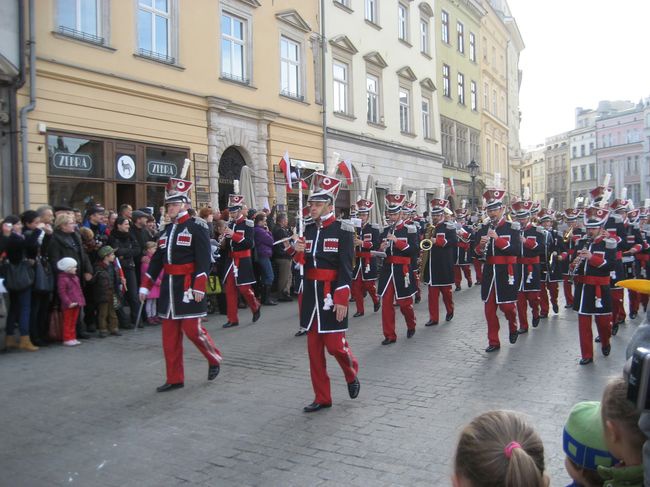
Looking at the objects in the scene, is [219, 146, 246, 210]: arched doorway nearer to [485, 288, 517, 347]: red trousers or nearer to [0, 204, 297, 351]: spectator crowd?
[0, 204, 297, 351]: spectator crowd

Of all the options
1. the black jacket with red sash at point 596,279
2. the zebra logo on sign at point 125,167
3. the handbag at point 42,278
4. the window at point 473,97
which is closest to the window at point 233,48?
the zebra logo on sign at point 125,167

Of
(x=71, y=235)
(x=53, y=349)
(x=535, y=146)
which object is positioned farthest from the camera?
(x=535, y=146)

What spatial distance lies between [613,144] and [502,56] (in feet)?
151

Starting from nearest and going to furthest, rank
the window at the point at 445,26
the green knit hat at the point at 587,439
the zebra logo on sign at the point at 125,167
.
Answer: the green knit hat at the point at 587,439, the zebra logo on sign at the point at 125,167, the window at the point at 445,26

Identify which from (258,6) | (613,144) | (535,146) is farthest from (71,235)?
(535,146)

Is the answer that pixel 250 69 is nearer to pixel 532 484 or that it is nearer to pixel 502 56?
pixel 532 484

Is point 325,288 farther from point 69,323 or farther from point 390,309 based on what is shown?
point 69,323

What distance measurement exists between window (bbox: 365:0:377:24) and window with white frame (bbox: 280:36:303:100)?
576 cm

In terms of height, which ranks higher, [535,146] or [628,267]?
[535,146]

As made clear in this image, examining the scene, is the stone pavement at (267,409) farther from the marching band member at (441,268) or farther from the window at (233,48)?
the window at (233,48)

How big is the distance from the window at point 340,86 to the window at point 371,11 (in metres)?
3.19

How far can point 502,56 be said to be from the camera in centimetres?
4703

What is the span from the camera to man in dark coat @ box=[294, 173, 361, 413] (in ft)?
19.8

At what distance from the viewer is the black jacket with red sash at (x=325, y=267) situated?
6.15 metres
